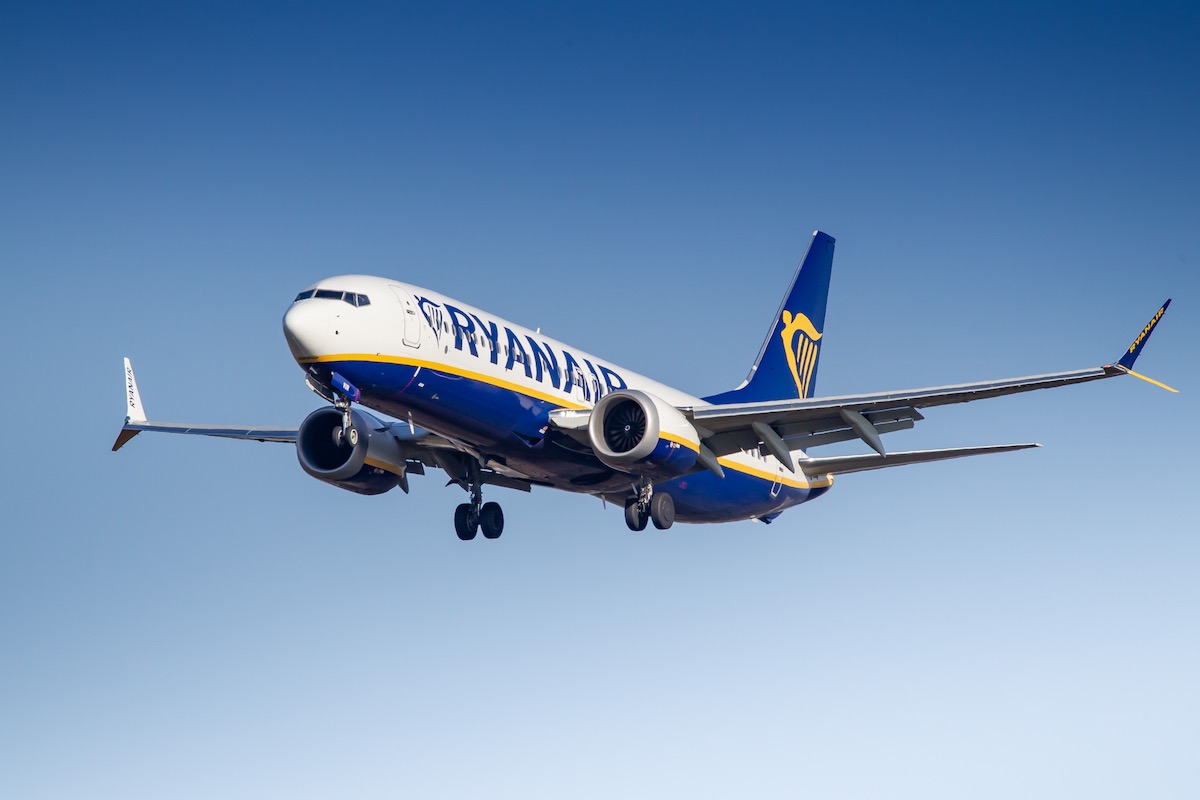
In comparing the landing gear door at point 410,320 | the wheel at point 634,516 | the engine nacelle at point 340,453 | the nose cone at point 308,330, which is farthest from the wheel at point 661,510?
the nose cone at point 308,330

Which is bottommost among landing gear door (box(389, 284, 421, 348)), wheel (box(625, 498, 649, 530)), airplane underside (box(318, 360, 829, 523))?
wheel (box(625, 498, 649, 530))

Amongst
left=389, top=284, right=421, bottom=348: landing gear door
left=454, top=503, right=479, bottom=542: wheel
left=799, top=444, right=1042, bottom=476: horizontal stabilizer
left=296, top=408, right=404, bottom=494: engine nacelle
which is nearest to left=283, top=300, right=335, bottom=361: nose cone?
left=389, top=284, right=421, bottom=348: landing gear door

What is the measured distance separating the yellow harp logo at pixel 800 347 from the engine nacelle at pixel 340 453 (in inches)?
640

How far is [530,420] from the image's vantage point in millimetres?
31516

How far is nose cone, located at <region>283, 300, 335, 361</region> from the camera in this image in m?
27.4

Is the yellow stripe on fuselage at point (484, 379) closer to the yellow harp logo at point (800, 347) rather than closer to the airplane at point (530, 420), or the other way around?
the airplane at point (530, 420)

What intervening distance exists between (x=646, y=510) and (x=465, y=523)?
5171mm

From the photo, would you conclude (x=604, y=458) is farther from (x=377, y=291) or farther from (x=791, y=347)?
(x=791, y=347)

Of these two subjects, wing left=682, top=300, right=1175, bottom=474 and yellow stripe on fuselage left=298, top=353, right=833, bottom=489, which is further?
wing left=682, top=300, right=1175, bottom=474

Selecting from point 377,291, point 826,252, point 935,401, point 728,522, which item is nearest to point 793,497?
point 728,522

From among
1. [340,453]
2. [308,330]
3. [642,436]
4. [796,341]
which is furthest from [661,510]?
[796,341]

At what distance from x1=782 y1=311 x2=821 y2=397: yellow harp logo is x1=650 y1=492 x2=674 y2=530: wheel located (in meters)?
13.1

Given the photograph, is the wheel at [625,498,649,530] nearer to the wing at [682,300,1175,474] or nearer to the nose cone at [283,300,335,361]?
the wing at [682,300,1175,474]

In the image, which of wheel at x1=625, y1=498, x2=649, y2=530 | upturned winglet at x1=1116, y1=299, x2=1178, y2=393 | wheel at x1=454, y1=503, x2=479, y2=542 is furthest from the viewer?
wheel at x1=454, y1=503, x2=479, y2=542
